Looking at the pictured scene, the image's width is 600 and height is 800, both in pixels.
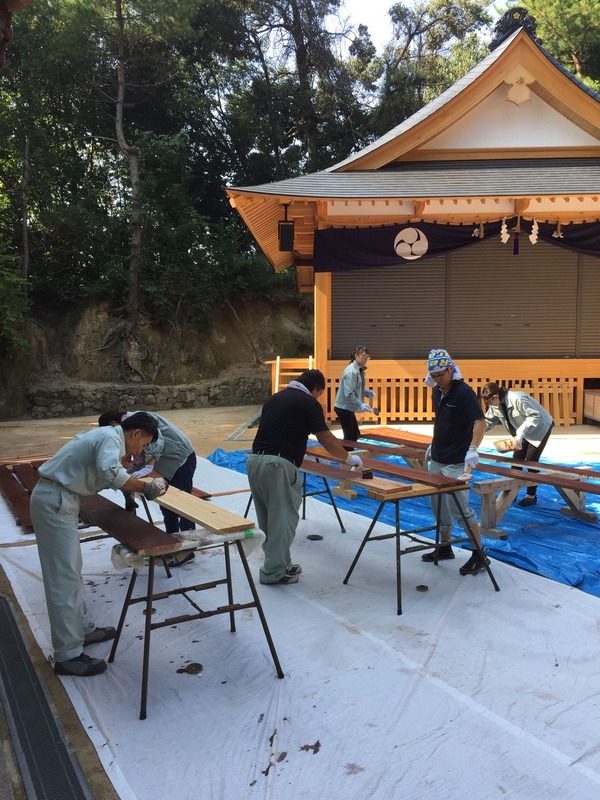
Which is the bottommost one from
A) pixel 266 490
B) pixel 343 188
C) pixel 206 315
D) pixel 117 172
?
pixel 266 490

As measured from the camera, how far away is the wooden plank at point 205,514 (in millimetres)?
3023

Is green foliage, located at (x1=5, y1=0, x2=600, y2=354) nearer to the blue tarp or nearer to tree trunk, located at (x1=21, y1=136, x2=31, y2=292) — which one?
tree trunk, located at (x1=21, y1=136, x2=31, y2=292)

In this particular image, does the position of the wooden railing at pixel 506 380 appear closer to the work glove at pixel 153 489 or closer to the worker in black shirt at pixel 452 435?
the worker in black shirt at pixel 452 435

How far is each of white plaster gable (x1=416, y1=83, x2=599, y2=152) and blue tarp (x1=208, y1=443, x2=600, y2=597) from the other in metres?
7.44

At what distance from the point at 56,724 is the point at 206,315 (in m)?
16.9

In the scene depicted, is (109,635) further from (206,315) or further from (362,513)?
(206,315)

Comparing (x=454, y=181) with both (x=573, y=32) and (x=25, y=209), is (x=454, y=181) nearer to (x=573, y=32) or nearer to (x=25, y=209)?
(x=25, y=209)

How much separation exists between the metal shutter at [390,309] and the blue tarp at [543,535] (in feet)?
15.7

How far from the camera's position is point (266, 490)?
3.96 m

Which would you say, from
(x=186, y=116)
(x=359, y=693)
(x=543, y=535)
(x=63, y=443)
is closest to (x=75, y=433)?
(x=63, y=443)

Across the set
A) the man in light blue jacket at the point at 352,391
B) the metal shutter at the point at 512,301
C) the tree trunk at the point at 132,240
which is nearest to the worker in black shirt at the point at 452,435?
the man in light blue jacket at the point at 352,391

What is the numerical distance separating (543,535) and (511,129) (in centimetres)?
890

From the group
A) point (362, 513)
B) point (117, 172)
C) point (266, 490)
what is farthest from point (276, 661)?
point (117, 172)

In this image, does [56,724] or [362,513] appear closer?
[56,724]
